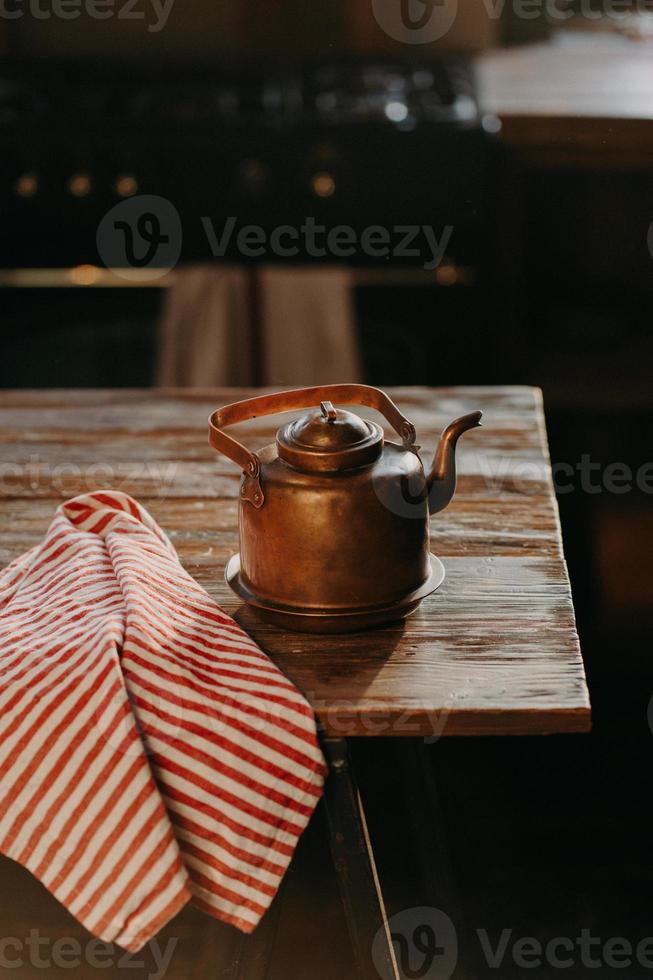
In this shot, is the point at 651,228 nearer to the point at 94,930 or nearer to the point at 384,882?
the point at 384,882

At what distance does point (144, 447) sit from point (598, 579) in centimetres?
150

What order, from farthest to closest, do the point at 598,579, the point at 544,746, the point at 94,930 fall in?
the point at 598,579 → the point at 544,746 → the point at 94,930

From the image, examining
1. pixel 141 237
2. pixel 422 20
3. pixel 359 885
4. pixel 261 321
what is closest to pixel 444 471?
pixel 359 885

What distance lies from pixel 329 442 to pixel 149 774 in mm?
342

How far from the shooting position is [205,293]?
2.99 meters

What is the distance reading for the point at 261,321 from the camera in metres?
2.99

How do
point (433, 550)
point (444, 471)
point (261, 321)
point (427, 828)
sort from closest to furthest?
point (444, 471) → point (433, 550) → point (427, 828) → point (261, 321)

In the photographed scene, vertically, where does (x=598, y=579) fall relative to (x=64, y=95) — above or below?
below

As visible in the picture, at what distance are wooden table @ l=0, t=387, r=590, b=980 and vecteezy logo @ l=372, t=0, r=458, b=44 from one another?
203cm

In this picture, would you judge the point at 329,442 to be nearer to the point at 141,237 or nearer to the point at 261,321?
the point at 261,321

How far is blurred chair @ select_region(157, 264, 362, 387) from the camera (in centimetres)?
296

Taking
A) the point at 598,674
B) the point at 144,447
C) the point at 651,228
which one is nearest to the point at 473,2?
the point at 651,228

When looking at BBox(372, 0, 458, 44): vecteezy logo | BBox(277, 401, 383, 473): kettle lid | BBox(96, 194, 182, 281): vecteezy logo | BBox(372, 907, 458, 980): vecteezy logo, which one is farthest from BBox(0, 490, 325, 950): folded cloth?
BBox(372, 0, 458, 44): vecteezy logo

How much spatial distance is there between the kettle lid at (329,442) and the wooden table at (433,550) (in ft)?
0.55
